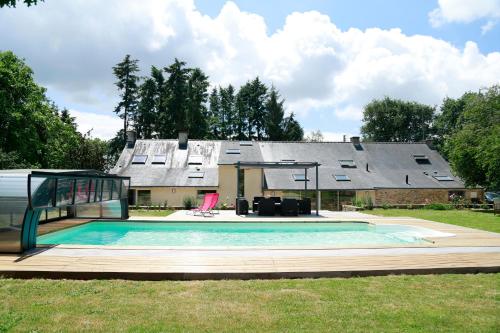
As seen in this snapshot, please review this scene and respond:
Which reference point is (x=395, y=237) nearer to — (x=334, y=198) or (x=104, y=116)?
(x=334, y=198)

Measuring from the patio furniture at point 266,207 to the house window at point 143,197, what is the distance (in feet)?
31.5

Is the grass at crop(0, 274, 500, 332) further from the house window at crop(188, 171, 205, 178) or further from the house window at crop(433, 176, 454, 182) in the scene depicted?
the house window at crop(433, 176, 454, 182)

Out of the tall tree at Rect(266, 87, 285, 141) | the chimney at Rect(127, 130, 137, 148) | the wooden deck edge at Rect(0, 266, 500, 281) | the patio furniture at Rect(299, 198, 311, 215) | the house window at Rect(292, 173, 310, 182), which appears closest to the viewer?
the wooden deck edge at Rect(0, 266, 500, 281)

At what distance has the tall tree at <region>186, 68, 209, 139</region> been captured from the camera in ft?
132

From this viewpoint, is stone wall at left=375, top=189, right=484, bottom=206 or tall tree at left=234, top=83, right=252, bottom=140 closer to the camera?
stone wall at left=375, top=189, right=484, bottom=206

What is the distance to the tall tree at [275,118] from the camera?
143 feet

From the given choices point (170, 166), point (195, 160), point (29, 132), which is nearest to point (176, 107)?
point (195, 160)

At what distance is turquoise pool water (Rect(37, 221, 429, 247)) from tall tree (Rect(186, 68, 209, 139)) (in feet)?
87.6

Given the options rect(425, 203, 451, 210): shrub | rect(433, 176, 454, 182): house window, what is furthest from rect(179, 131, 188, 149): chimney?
rect(433, 176, 454, 182): house window

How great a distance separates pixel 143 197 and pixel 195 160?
4.79m

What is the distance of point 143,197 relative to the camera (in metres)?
24.4

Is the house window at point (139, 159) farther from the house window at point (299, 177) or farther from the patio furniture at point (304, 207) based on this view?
the patio furniture at point (304, 207)

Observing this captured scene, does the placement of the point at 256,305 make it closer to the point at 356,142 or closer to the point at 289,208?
the point at 289,208

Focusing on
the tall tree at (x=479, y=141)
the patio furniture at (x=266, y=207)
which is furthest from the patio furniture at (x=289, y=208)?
the tall tree at (x=479, y=141)
